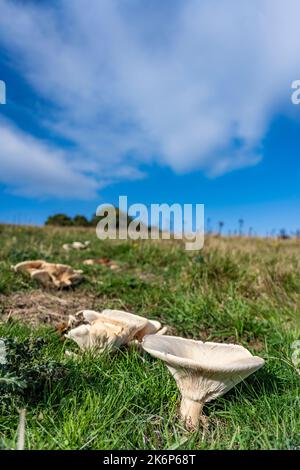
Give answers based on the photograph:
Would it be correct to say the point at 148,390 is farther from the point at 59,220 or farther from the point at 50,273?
the point at 59,220

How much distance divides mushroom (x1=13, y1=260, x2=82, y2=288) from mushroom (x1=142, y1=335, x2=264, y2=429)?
9.70ft

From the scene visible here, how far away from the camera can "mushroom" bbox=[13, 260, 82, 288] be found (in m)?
4.82

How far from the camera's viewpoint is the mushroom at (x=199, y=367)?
6.06ft

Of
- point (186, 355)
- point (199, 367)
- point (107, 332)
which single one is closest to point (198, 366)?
point (199, 367)

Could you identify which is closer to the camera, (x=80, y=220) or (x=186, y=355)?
(x=186, y=355)

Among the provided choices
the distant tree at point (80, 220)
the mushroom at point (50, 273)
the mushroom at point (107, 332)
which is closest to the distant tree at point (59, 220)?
the distant tree at point (80, 220)

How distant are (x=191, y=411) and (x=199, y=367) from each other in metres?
0.38

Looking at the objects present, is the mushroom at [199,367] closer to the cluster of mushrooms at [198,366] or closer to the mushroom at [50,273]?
the cluster of mushrooms at [198,366]

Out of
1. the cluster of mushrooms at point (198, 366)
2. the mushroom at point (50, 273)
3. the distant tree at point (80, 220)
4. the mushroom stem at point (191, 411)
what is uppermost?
the distant tree at point (80, 220)

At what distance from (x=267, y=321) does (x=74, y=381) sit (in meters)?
2.12

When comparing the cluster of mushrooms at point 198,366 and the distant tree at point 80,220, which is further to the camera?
the distant tree at point 80,220

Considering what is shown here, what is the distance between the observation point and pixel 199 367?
1.82 metres
